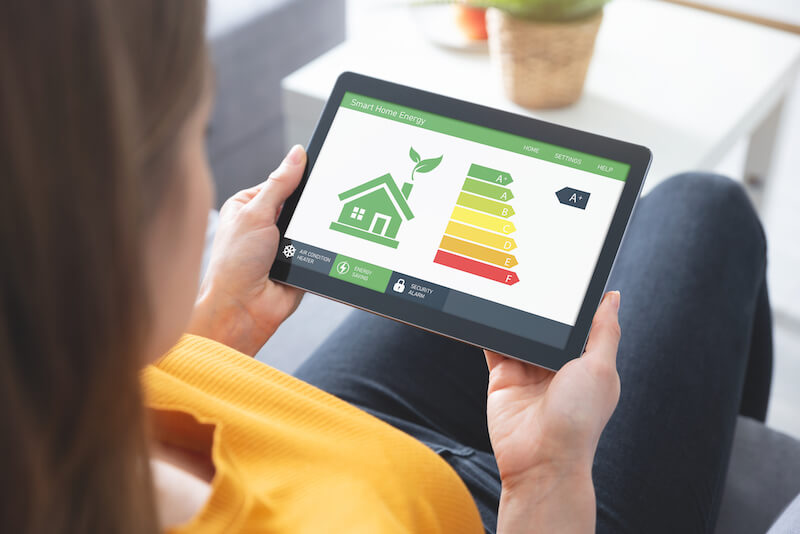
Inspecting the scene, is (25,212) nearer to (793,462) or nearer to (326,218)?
(326,218)

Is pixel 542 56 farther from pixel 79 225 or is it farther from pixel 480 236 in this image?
pixel 79 225

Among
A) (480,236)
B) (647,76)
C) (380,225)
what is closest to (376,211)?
(380,225)

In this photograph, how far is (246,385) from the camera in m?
0.63

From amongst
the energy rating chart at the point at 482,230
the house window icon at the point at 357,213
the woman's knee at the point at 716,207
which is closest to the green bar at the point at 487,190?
the energy rating chart at the point at 482,230

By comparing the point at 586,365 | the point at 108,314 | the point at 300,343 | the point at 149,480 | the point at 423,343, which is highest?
the point at 108,314

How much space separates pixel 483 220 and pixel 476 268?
0.05 meters

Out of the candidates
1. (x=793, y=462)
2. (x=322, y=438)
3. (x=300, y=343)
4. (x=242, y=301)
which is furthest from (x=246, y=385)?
(x=793, y=462)

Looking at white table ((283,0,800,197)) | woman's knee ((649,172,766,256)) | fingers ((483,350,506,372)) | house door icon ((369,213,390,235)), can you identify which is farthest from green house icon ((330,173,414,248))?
white table ((283,0,800,197))

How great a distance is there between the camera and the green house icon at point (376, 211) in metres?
0.84

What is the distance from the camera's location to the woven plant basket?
118 cm

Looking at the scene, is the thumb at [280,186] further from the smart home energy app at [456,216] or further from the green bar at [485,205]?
the green bar at [485,205]

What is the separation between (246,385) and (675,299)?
520mm

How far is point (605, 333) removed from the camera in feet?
2.43

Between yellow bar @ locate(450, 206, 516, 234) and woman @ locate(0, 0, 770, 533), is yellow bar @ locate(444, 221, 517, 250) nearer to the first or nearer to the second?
yellow bar @ locate(450, 206, 516, 234)
